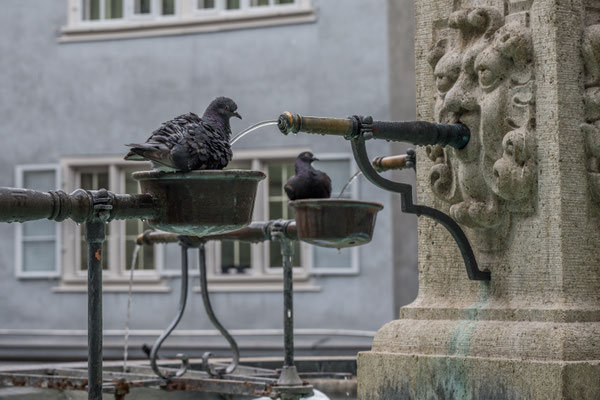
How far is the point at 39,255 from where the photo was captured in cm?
1678

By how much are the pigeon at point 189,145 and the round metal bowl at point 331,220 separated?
0.74m

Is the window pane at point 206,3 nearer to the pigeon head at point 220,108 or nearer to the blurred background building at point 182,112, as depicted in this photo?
the blurred background building at point 182,112

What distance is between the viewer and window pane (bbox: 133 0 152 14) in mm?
16688

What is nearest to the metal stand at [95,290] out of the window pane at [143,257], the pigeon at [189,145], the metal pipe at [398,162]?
the pigeon at [189,145]

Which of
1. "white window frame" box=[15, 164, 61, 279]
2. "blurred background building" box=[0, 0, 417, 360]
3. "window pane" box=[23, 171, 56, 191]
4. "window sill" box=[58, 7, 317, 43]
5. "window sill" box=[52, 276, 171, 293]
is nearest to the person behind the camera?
"blurred background building" box=[0, 0, 417, 360]

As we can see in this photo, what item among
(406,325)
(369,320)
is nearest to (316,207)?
(406,325)

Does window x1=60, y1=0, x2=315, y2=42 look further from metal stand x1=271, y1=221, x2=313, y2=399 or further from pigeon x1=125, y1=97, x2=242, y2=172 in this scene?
pigeon x1=125, y1=97, x2=242, y2=172

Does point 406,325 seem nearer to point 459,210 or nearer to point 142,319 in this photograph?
point 459,210

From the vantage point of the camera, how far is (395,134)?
12.8 ft

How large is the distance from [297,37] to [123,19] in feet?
8.03

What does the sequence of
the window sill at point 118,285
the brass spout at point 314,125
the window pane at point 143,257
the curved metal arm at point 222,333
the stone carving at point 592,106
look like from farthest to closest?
the window pane at point 143,257 < the window sill at point 118,285 < the curved metal arm at point 222,333 < the stone carving at point 592,106 < the brass spout at point 314,125

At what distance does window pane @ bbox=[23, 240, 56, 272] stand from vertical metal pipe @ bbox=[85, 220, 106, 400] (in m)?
13.4

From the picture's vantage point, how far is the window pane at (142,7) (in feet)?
54.7

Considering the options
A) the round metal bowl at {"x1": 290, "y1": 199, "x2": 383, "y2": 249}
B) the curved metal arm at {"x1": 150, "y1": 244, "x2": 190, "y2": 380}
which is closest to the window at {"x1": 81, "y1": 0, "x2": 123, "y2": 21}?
the curved metal arm at {"x1": 150, "y1": 244, "x2": 190, "y2": 380}
